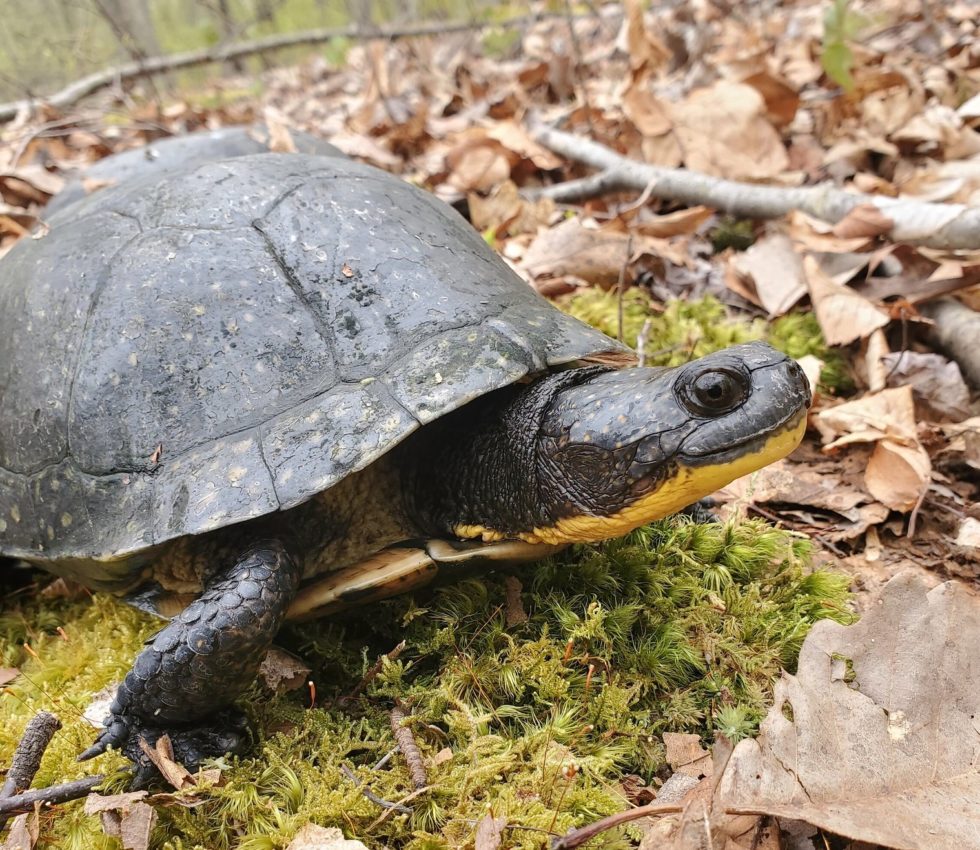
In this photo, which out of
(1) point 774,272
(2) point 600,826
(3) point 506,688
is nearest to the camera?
(2) point 600,826

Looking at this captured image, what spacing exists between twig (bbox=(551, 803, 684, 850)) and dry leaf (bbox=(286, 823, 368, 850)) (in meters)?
0.46

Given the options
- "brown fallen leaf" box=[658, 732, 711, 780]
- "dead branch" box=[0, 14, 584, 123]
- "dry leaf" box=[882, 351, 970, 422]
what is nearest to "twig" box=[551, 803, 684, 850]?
"brown fallen leaf" box=[658, 732, 711, 780]

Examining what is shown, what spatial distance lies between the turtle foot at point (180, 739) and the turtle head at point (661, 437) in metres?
1.02

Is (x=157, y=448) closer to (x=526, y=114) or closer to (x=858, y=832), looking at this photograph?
(x=858, y=832)

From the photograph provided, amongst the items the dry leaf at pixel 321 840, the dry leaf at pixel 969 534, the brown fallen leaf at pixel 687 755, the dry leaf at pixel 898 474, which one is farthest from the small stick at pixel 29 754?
the dry leaf at pixel 969 534

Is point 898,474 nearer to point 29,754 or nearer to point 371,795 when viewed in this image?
point 371,795

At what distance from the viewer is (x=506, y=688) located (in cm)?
194

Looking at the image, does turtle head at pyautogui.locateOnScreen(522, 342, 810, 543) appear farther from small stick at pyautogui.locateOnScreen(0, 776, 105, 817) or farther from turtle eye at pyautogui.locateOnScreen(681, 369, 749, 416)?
small stick at pyautogui.locateOnScreen(0, 776, 105, 817)

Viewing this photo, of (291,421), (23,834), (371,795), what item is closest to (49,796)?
(23,834)

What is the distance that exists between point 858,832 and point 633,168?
3957 millimetres

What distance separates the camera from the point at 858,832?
139 centimetres

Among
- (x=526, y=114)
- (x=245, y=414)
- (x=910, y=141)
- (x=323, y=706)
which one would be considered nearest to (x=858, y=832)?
(x=323, y=706)

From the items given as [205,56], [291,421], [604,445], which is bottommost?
[604,445]

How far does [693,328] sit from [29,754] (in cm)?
294
